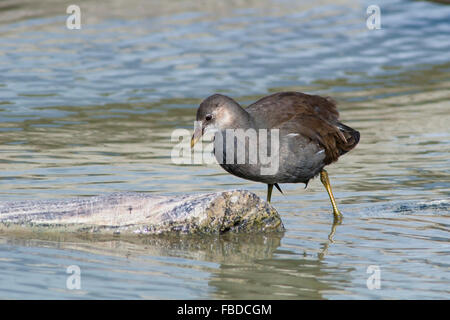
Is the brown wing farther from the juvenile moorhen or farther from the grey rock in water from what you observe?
the grey rock in water

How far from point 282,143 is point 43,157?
11.9ft

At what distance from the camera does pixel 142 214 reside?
23.1 ft

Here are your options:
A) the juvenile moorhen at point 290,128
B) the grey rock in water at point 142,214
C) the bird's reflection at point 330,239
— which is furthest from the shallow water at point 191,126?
Result: the juvenile moorhen at point 290,128

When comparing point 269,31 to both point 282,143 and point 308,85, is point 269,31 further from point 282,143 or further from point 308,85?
point 282,143

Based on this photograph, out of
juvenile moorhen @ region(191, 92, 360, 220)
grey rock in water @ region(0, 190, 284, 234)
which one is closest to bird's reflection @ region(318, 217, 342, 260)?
juvenile moorhen @ region(191, 92, 360, 220)

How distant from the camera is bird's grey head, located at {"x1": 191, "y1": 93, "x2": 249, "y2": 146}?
7164 mm

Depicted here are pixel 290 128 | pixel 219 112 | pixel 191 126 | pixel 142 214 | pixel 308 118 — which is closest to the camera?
pixel 142 214

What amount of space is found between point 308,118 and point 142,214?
1741mm

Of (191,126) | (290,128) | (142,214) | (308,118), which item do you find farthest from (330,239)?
(191,126)

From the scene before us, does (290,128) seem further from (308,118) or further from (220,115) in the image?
(220,115)

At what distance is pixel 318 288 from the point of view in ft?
19.1

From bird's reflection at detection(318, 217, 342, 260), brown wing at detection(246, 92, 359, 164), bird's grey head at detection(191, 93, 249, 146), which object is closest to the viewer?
bird's reflection at detection(318, 217, 342, 260)

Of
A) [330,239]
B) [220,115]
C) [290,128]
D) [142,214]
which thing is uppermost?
[220,115]
